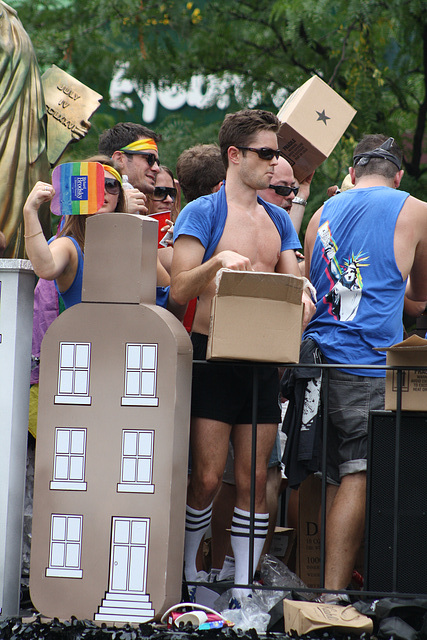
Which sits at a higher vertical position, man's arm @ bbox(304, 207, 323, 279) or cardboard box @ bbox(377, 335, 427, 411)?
man's arm @ bbox(304, 207, 323, 279)

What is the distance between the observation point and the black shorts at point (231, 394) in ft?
13.6

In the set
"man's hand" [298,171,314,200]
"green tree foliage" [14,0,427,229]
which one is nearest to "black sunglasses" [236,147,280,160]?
"man's hand" [298,171,314,200]

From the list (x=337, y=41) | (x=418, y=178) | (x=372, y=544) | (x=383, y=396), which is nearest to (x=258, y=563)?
(x=372, y=544)

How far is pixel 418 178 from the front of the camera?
32.6ft

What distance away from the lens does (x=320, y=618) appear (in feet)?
11.6

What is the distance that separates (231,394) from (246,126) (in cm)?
132

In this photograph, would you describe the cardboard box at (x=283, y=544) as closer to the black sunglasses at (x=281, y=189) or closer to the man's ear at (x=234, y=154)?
the black sunglasses at (x=281, y=189)

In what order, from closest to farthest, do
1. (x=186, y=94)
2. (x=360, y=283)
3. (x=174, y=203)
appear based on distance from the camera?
1. (x=360, y=283)
2. (x=174, y=203)
3. (x=186, y=94)

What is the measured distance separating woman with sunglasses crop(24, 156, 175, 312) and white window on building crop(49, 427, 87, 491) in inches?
27.9

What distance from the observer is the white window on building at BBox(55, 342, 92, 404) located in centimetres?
384

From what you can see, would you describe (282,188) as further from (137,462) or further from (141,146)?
(137,462)

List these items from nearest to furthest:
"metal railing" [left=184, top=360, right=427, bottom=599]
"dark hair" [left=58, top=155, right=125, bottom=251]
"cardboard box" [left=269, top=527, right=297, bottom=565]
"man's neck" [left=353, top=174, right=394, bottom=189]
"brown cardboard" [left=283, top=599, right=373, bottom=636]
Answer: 1. "brown cardboard" [left=283, top=599, right=373, bottom=636]
2. "metal railing" [left=184, top=360, right=427, bottom=599]
3. "dark hair" [left=58, top=155, right=125, bottom=251]
4. "man's neck" [left=353, top=174, right=394, bottom=189]
5. "cardboard box" [left=269, top=527, right=297, bottom=565]

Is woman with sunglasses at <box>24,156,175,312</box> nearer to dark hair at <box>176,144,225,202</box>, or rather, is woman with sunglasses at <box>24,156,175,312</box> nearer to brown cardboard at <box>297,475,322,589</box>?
dark hair at <box>176,144,225,202</box>

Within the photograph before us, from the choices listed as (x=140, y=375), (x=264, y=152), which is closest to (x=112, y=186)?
(x=264, y=152)
